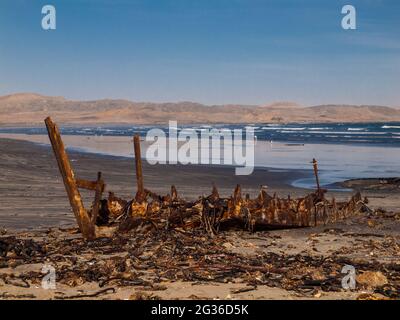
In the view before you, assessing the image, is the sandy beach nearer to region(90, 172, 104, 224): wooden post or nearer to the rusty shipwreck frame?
the rusty shipwreck frame

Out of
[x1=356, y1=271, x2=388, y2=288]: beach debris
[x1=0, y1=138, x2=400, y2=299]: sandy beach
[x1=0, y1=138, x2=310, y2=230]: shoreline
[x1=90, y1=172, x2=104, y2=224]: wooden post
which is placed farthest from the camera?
[x1=0, y1=138, x2=310, y2=230]: shoreline

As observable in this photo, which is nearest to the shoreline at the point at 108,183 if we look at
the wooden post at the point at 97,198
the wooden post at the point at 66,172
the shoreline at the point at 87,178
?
the shoreline at the point at 87,178

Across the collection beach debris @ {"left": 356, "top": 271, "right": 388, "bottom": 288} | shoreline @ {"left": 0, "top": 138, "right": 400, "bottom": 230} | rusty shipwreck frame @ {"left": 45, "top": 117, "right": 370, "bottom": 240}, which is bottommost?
shoreline @ {"left": 0, "top": 138, "right": 400, "bottom": 230}

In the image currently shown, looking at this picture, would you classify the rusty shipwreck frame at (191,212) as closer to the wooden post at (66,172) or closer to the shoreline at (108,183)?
the wooden post at (66,172)

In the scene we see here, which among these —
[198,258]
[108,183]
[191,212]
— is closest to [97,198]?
[191,212]

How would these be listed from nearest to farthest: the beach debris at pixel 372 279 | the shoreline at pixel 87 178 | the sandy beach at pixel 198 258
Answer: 1. the sandy beach at pixel 198 258
2. the beach debris at pixel 372 279
3. the shoreline at pixel 87 178

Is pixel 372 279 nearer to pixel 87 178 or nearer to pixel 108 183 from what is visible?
pixel 108 183

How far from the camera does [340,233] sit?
10.1 metres

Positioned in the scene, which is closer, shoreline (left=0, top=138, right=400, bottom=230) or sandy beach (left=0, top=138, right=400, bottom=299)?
sandy beach (left=0, top=138, right=400, bottom=299)

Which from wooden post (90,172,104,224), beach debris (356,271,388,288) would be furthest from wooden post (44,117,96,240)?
beach debris (356,271,388,288)

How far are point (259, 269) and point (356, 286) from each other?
3.82ft
